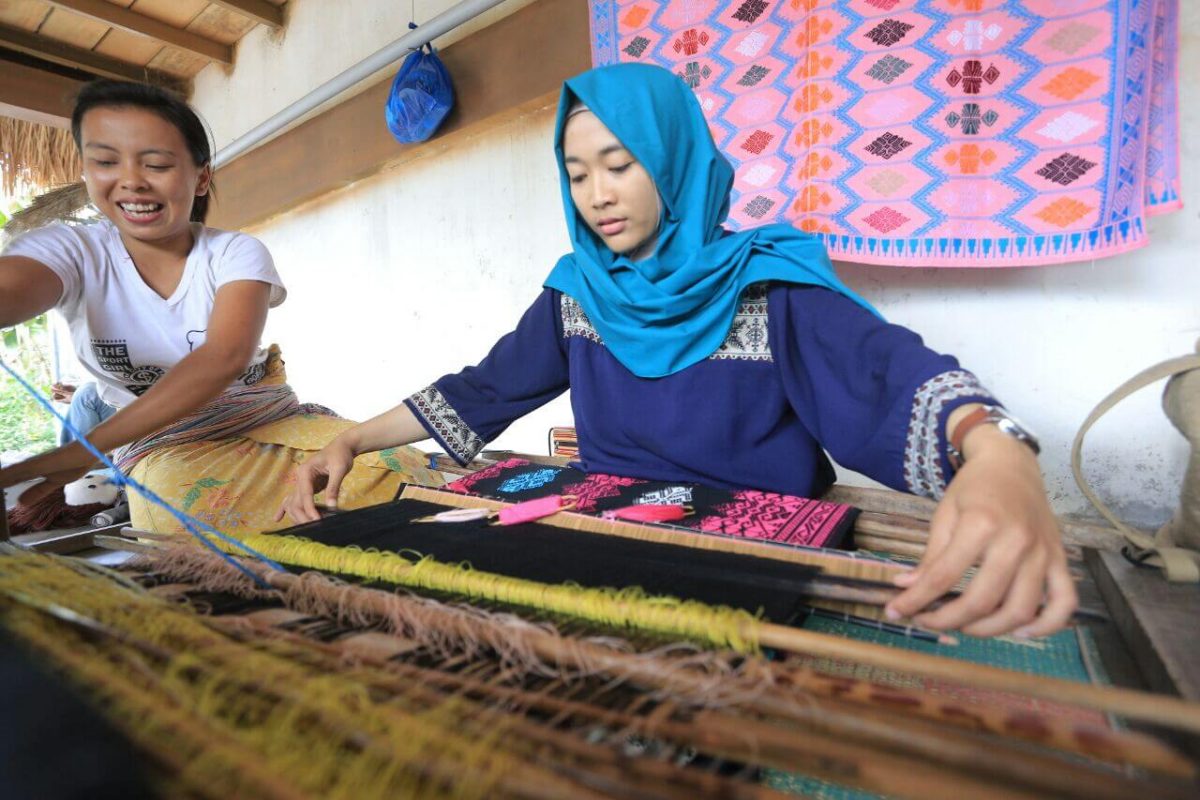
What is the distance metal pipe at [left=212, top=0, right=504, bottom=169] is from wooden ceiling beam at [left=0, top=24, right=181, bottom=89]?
59cm

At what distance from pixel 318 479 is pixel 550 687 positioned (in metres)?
1.10

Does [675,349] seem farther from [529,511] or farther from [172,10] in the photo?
[172,10]

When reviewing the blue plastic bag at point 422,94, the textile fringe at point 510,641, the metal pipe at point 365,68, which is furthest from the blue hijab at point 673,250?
the blue plastic bag at point 422,94

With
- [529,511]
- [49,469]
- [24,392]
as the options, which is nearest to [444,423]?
[529,511]

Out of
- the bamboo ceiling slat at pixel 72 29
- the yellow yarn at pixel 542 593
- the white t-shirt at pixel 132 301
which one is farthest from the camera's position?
the bamboo ceiling slat at pixel 72 29

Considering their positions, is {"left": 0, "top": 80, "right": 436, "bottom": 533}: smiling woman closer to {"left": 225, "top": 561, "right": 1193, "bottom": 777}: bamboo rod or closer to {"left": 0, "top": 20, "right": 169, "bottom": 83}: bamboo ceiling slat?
{"left": 225, "top": 561, "right": 1193, "bottom": 777}: bamboo rod

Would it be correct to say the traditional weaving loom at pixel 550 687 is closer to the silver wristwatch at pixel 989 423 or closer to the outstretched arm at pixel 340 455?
the silver wristwatch at pixel 989 423

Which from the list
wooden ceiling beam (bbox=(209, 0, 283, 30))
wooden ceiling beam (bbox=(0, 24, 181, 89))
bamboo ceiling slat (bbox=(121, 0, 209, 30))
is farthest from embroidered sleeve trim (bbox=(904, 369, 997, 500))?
bamboo ceiling slat (bbox=(121, 0, 209, 30))

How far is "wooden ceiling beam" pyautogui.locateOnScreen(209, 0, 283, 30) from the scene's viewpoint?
152 inches

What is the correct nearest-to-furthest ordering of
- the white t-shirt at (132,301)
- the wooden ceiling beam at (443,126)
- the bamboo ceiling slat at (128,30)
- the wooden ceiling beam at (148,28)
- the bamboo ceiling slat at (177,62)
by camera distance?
1. the white t-shirt at (132,301)
2. the wooden ceiling beam at (443,126)
3. the wooden ceiling beam at (148,28)
4. the bamboo ceiling slat at (128,30)
5. the bamboo ceiling slat at (177,62)

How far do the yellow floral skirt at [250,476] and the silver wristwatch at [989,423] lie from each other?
132cm

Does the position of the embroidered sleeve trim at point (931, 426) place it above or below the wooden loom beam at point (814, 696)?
above

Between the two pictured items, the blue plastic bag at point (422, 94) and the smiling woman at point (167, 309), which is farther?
the blue plastic bag at point (422, 94)

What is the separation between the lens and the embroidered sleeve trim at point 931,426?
2.75 ft
